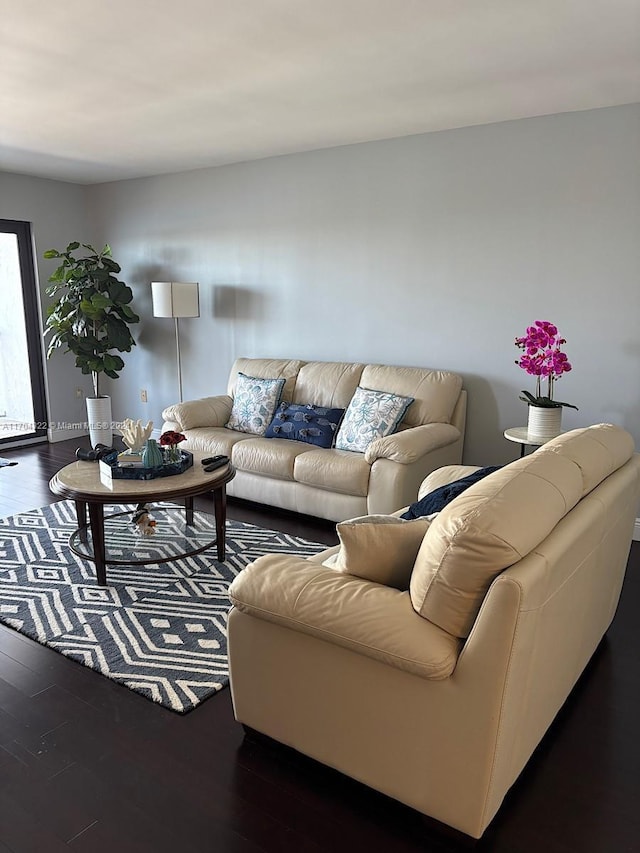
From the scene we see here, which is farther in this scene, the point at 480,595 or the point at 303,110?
the point at 303,110

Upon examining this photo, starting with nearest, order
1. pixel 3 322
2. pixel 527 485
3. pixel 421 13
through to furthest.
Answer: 1. pixel 527 485
2. pixel 421 13
3. pixel 3 322

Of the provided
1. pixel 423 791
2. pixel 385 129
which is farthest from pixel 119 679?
pixel 385 129

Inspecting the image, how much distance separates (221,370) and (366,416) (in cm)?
191

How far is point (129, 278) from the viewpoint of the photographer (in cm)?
605

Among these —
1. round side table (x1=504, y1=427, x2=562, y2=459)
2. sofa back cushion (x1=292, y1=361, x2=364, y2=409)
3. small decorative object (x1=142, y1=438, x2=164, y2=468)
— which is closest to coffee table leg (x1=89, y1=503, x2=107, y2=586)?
small decorative object (x1=142, y1=438, x2=164, y2=468)

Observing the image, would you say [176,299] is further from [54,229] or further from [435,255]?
[435,255]

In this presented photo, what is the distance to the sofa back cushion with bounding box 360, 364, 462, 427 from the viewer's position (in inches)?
158

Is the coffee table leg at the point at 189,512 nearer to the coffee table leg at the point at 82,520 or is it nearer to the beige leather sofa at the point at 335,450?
the beige leather sofa at the point at 335,450

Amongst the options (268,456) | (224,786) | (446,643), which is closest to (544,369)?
(268,456)

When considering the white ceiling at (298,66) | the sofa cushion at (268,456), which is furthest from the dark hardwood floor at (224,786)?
the white ceiling at (298,66)

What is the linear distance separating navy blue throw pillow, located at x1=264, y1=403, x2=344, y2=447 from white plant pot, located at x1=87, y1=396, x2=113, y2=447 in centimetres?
225

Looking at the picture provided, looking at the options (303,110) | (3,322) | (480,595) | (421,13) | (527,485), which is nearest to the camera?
(480,595)

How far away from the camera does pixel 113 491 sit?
3006 mm

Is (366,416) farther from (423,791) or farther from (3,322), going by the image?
(3,322)
